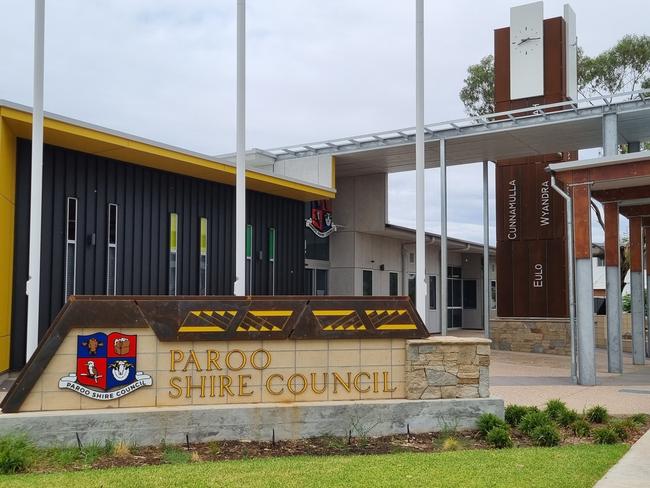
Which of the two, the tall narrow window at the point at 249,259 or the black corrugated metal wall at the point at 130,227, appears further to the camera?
Result: the tall narrow window at the point at 249,259

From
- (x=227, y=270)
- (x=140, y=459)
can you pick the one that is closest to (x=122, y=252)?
(x=227, y=270)

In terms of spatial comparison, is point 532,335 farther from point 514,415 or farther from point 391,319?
point 391,319

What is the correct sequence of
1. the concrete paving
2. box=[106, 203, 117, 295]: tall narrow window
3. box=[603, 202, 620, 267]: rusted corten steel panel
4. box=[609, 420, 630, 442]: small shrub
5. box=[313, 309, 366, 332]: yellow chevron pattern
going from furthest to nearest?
1. box=[603, 202, 620, 267]: rusted corten steel panel
2. box=[106, 203, 117, 295]: tall narrow window
3. the concrete paving
4. box=[313, 309, 366, 332]: yellow chevron pattern
5. box=[609, 420, 630, 442]: small shrub

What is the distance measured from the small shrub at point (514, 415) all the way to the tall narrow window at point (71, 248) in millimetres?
10238

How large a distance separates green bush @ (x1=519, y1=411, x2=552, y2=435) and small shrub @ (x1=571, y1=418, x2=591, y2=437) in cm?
32

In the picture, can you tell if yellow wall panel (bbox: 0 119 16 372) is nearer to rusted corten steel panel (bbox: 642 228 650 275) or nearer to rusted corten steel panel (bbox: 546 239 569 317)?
rusted corten steel panel (bbox: 546 239 569 317)

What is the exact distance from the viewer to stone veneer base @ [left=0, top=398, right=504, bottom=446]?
7.93 metres

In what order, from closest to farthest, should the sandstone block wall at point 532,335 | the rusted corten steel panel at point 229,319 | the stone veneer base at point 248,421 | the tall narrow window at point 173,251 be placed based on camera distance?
the stone veneer base at point 248,421 → the rusted corten steel panel at point 229,319 → the tall narrow window at point 173,251 → the sandstone block wall at point 532,335

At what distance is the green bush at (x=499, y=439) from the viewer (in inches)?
329

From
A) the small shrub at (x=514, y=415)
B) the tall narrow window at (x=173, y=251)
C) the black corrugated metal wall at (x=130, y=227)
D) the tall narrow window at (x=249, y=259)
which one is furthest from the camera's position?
the tall narrow window at (x=249, y=259)

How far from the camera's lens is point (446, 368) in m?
9.41

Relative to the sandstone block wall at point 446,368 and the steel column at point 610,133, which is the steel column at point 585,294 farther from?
the sandstone block wall at point 446,368

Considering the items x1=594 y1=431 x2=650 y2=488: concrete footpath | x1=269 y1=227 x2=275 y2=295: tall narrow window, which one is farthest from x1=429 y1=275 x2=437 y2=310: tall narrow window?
x1=594 y1=431 x2=650 y2=488: concrete footpath

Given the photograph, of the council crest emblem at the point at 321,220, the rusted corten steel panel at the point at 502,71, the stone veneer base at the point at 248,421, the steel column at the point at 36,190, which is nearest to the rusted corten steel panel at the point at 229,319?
the stone veneer base at the point at 248,421
